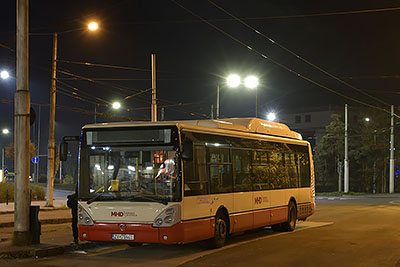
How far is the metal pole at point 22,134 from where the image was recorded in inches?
543

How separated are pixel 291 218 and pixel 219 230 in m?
5.10

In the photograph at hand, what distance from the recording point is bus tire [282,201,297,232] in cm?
1844

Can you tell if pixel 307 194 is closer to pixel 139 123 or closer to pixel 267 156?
pixel 267 156

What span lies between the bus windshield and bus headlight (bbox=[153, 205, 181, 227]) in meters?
0.25

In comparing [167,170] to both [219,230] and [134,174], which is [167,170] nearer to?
[134,174]

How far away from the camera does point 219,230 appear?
14227 millimetres

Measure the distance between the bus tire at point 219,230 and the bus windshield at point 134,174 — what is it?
1.99 metres

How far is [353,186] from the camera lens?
7012 centimetres

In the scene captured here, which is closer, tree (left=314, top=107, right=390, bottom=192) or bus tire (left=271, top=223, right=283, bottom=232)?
bus tire (left=271, top=223, right=283, bottom=232)

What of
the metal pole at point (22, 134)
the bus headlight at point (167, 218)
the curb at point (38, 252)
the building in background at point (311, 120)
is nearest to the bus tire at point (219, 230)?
the bus headlight at point (167, 218)

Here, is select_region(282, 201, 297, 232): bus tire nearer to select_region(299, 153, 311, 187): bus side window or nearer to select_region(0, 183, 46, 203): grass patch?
select_region(299, 153, 311, 187): bus side window

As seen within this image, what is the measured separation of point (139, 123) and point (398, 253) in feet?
21.8

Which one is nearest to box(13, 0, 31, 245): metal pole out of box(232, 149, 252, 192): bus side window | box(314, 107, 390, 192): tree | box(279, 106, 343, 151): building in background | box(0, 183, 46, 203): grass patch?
box(232, 149, 252, 192): bus side window

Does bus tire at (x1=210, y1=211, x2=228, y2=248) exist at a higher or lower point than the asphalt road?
higher
